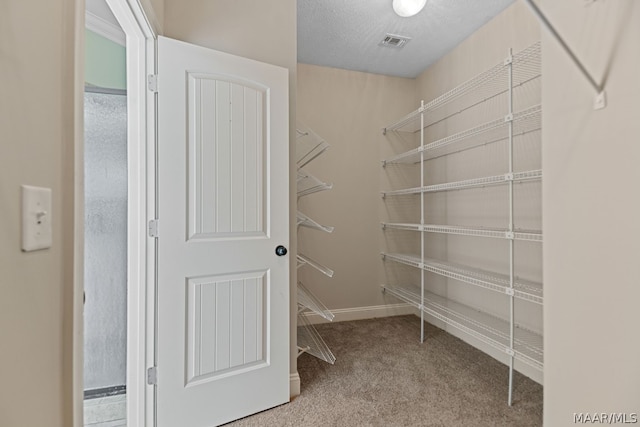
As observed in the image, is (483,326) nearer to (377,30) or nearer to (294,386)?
(294,386)

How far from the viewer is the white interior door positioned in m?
1.49

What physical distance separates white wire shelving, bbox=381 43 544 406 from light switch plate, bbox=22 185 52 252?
2.01m

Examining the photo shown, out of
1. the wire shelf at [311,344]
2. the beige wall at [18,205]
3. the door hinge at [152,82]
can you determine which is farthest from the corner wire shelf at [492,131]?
the beige wall at [18,205]

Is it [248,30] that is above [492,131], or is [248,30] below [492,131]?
above

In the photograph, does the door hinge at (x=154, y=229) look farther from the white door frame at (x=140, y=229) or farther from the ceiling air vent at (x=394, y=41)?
the ceiling air vent at (x=394, y=41)

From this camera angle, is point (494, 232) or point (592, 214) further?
point (494, 232)

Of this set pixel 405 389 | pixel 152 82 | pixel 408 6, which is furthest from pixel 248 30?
pixel 405 389

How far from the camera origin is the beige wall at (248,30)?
5.44 feet

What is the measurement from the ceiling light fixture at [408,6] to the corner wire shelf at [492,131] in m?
0.90

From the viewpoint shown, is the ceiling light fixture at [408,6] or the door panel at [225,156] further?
the ceiling light fixture at [408,6]

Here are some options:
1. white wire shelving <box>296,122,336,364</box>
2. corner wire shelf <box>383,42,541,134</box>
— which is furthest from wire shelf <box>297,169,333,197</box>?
corner wire shelf <box>383,42,541,134</box>

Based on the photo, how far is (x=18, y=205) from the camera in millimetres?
524

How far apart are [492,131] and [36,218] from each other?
259 cm

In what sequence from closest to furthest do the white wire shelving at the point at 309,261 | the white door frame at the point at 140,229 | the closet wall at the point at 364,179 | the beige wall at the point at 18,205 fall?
the beige wall at the point at 18,205 < the white door frame at the point at 140,229 < the white wire shelving at the point at 309,261 < the closet wall at the point at 364,179
